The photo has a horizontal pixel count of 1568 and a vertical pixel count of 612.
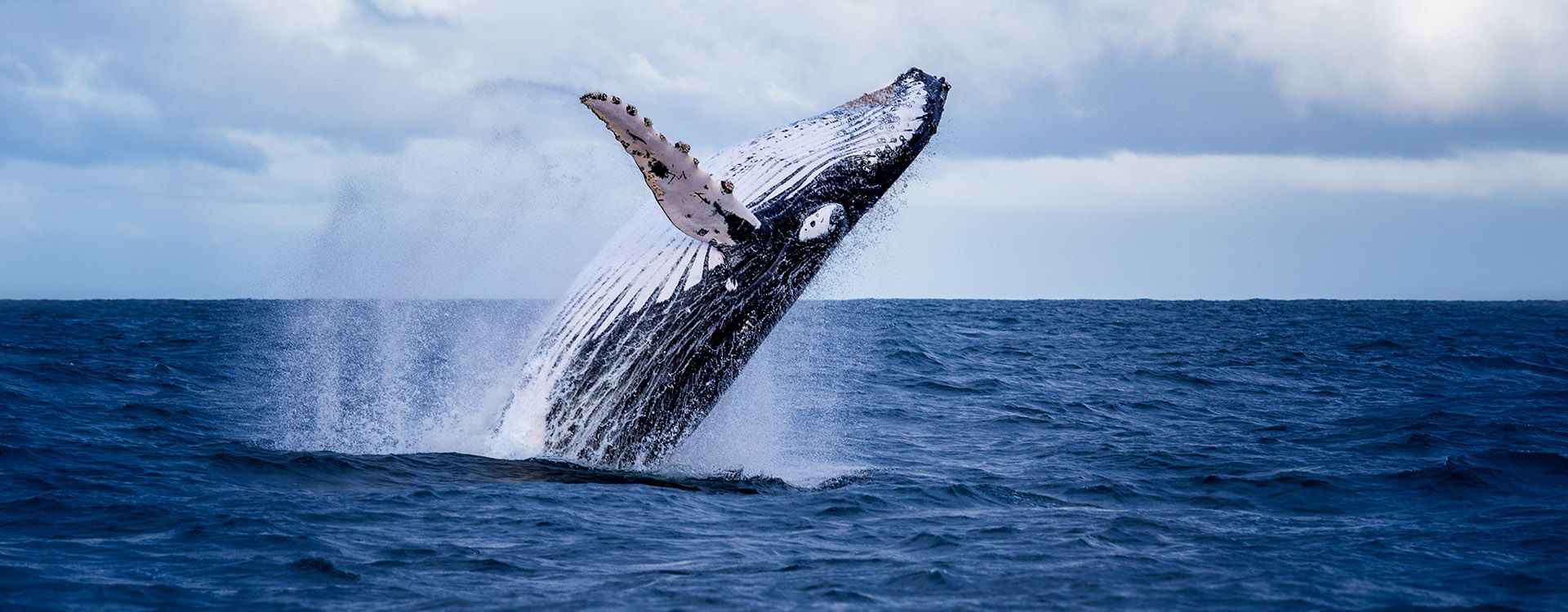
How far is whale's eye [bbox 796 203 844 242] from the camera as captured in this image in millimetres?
8914

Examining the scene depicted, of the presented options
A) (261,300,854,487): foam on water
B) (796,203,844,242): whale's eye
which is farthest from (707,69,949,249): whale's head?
(261,300,854,487): foam on water

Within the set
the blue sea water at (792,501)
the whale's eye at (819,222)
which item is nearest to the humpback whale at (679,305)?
the whale's eye at (819,222)

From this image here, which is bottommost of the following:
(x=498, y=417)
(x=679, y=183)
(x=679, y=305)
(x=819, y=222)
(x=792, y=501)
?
(x=792, y=501)

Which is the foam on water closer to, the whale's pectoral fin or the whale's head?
the whale's pectoral fin

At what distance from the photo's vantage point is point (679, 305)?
28.6ft

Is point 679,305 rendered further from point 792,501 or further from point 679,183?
point 792,501

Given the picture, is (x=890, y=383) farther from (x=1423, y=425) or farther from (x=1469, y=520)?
(x=1469, y=520)

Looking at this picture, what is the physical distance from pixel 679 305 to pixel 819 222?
3.78 feet

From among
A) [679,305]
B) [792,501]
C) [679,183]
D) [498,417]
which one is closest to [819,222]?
[679,305]

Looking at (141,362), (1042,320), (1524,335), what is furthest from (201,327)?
(1524,335)

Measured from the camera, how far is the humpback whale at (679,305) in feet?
28.7

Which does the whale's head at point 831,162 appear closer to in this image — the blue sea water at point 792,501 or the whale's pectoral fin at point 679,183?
the whale's pectoral fin at point 679,183

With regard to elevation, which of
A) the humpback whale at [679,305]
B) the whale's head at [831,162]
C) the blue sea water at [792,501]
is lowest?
the blue sea water at [792,501]

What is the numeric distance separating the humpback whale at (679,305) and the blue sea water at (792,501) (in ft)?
1.03
